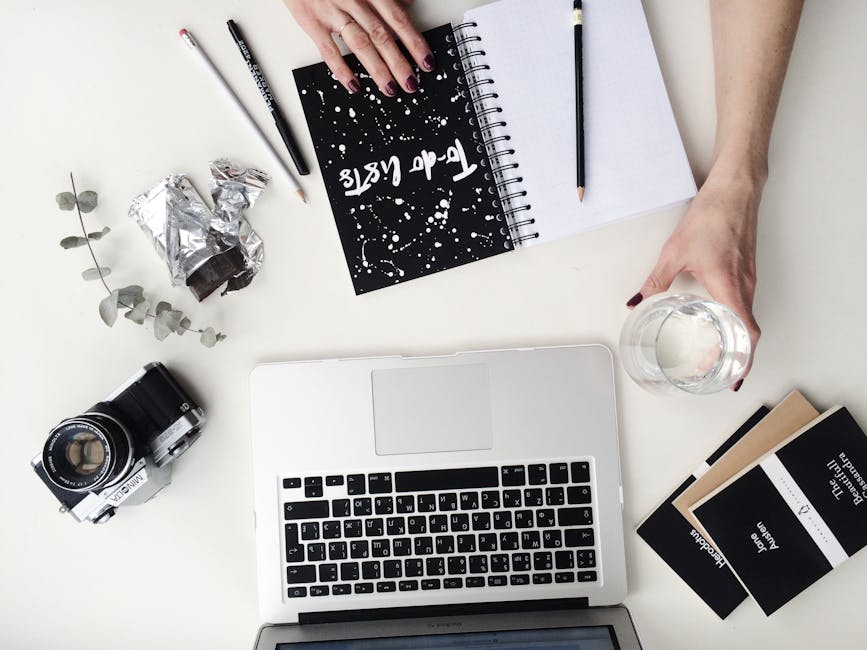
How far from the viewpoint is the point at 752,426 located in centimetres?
72

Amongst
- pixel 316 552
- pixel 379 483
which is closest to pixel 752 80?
pixel 379 483

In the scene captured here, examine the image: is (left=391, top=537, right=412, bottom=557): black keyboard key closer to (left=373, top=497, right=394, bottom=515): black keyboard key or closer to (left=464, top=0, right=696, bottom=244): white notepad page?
(left=373, top=497, right=394, bottom=515): black keyboard key

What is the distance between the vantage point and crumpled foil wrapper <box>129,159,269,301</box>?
733mm

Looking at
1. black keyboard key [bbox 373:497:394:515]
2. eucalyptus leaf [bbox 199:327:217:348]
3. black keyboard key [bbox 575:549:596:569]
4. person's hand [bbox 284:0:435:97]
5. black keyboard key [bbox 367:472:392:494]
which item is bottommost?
black keyboard key [bbox 575:549:596:569]

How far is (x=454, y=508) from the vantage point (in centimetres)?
71

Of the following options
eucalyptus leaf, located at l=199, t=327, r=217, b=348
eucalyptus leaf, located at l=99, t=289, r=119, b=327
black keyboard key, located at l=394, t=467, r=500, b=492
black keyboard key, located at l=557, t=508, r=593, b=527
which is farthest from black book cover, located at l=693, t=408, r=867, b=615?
eucalyptus leaf, located at l=99, t=289, r=119, b=327

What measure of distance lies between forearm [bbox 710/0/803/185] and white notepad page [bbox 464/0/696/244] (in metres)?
0.05

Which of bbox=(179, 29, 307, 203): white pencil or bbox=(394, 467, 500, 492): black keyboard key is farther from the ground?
bbox=(179, 29, 307, 203): white pencil

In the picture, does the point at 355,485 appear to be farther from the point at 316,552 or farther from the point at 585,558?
the point at 585,558

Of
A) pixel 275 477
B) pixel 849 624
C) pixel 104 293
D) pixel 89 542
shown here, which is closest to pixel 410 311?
pixel 275 477

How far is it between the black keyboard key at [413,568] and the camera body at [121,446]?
0.95 ft

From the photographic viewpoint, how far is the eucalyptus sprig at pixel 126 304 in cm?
71

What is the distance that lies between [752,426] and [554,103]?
0.44 metres

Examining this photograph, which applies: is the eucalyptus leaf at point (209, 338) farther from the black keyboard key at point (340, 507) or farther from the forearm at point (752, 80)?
the forearm at point (752, 80)
